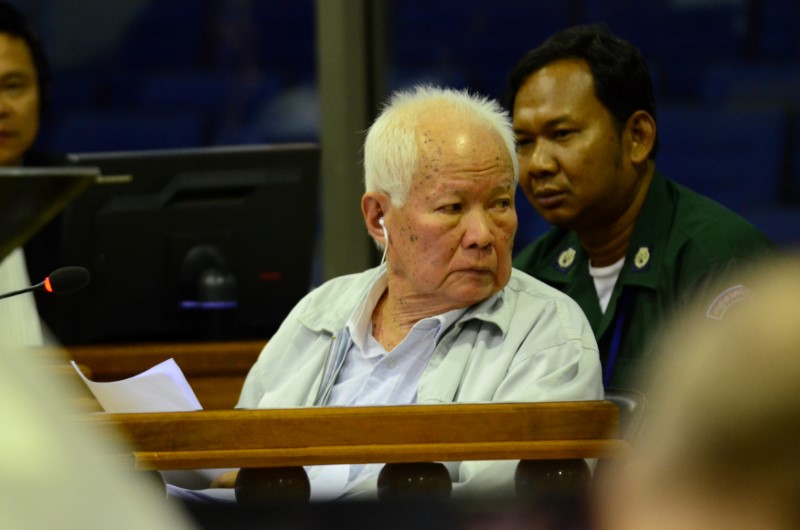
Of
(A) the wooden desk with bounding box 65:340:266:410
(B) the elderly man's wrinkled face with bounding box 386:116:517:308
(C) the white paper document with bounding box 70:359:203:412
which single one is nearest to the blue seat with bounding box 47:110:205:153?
(A) the wooden desk with bounding box 65:340:266:410

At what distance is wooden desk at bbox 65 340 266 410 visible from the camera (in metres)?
2.95

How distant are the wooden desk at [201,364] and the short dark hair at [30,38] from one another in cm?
95

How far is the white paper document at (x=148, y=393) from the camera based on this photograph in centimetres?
210

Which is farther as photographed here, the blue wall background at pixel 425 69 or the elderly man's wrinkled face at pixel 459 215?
the blue wall background at pixel 425 69

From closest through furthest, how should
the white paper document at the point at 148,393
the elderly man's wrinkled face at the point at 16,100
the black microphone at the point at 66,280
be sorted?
the white paper document at the point at 148,393 → the black microphone at the point at 66,280 → the elderly man's wrinkled face at the point at 16,100

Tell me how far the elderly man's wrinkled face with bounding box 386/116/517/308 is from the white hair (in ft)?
0.06

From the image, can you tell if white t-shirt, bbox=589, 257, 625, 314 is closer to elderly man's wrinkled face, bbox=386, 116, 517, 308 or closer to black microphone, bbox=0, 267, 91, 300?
elderly man's wrinkled face, bbox=386, 116, 517, 308

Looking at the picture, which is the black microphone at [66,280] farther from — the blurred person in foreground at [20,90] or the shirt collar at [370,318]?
the blurred person in foreground at [20,90]

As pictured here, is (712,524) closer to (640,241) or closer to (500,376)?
(500,376)

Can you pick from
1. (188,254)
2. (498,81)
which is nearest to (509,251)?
(188,254)

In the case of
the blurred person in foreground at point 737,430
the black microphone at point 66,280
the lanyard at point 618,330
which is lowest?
the lanyard at point 618,330

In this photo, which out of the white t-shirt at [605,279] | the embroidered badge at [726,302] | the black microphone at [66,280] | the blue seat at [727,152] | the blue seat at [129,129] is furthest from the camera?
the blue seat at [129,129]

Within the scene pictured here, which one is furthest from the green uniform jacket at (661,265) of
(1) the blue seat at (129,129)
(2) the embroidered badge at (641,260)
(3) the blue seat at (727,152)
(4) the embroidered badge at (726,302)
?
(1) the blue seat at (129,129)

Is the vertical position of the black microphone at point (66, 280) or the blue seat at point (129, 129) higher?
the black microphone at point (66, 280)
